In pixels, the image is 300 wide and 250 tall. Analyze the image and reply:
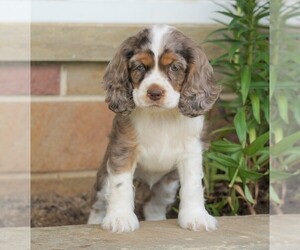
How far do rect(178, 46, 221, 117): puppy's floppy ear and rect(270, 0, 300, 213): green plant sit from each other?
0.49 meters

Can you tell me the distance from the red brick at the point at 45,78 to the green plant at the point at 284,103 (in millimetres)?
2115

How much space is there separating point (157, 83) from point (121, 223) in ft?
2.41

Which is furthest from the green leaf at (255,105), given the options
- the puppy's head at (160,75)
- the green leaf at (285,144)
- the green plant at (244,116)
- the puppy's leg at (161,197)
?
the green leaf at (285,144)

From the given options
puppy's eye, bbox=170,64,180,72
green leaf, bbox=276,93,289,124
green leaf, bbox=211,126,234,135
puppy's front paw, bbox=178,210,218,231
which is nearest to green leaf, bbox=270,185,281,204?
green leaf, bbox=276,93,289,124

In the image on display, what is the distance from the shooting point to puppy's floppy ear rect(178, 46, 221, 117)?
364 centimetres

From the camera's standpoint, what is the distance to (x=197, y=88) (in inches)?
144

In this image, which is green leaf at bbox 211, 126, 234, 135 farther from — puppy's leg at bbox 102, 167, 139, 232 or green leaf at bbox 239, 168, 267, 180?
puppy's leg at bbox 102, 167, 139, 232

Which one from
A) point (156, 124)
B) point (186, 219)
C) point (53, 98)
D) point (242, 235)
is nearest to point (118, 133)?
point (156, 124)

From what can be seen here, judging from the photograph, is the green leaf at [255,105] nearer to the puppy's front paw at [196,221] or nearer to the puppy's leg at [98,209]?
the puppy's front paw at [196,221]

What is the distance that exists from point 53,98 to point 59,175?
54cm

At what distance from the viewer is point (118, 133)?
387 cm

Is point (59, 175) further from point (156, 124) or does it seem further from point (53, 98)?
point (156, 124)

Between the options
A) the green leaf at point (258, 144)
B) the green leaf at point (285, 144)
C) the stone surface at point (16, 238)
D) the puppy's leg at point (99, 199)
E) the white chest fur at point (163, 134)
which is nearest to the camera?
the green leaf at point (285, 144)

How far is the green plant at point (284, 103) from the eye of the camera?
10.3 ft
